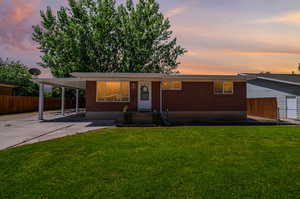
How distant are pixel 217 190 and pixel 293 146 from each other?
4.62 m

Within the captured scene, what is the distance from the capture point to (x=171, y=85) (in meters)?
14.3

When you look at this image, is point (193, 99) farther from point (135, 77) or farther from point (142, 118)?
point (135, 77)

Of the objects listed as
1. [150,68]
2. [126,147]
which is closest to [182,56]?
[150,68]

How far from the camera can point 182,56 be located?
28984mm

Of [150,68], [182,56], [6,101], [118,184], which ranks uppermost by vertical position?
[182,56]

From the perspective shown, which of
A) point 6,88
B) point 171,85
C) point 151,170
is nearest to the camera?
point 151,170

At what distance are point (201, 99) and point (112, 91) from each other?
685 centimetres

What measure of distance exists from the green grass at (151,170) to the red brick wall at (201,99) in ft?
26.3

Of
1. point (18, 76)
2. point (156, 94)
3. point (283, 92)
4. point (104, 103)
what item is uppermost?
point (18, 76)

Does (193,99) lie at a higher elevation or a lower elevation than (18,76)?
lower

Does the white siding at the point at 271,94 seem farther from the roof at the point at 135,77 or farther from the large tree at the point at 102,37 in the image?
the large tree at the point at 102,37

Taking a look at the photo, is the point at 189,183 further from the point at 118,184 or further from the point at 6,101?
the point at 6,101

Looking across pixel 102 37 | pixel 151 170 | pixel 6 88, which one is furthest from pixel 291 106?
pixel 6 88

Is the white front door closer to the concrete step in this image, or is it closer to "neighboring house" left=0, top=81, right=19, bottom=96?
the concrete step
